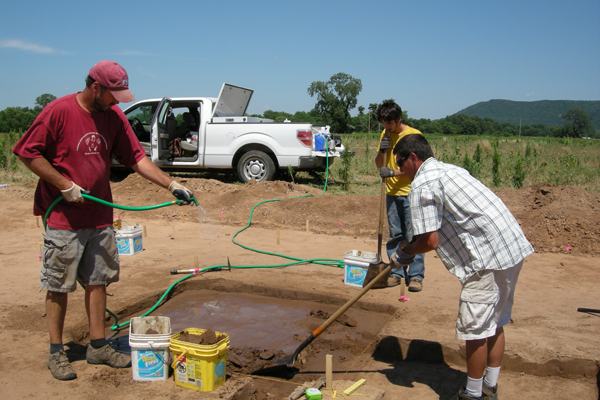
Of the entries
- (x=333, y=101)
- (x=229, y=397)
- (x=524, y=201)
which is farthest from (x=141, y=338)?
(x=333, y=101)

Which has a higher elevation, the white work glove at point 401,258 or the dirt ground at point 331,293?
the white work glove at point 401,258

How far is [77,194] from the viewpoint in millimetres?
2955

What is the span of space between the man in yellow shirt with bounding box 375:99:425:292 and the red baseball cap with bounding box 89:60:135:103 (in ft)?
8.62

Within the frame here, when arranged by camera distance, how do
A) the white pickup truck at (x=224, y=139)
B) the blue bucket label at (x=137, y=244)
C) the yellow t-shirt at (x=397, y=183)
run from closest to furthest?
1. the yellow t-shirt at (x=397, y=183)
2. the blue bucket label at (x=137, y=244)
3. the white pickup truck at (x=224, y=139)

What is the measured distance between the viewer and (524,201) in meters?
9.21

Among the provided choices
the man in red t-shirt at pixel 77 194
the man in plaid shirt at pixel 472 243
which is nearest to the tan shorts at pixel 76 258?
the man in red t-shirt at pixel 77 194

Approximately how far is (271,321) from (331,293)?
0.77 metres

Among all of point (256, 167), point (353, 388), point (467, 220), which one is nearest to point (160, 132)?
point (256, 167)

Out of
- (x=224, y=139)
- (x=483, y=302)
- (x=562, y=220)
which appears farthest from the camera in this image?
(x=224, y=139)

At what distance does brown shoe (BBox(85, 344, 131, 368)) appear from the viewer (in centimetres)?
322

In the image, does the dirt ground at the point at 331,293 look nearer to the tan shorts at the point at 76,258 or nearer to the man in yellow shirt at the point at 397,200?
the man in yellow shirt at the point at 397,200

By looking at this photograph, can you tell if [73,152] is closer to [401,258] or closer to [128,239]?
[401,258]

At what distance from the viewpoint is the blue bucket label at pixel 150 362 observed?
2998 mm

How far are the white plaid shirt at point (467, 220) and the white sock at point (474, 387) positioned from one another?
632 mm
